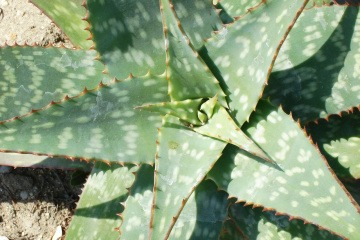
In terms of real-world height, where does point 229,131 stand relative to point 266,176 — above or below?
above

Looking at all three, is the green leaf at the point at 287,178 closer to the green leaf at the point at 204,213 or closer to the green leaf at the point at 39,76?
the green leaf at the point at 204,213

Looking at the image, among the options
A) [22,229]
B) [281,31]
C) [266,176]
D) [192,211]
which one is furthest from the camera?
[22,229]

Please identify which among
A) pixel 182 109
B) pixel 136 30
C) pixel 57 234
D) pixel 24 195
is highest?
pixel 136 30

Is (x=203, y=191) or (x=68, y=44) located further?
(x=68, y=44)

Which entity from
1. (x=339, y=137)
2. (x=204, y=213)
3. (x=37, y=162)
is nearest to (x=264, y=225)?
(x=204, y=213)

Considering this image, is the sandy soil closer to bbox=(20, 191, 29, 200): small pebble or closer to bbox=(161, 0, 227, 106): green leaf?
bbox=(20, 191, 29, 200): small pebble

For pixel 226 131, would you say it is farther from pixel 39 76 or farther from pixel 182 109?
pixel 39 76

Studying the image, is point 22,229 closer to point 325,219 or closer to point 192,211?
point 192,211

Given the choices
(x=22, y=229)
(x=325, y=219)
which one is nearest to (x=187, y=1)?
(x=325, y=219)
